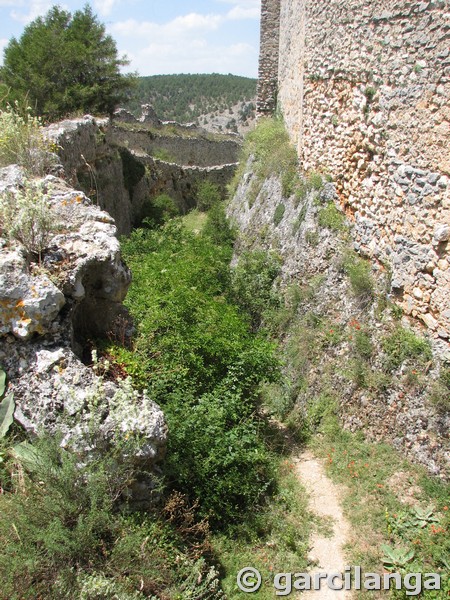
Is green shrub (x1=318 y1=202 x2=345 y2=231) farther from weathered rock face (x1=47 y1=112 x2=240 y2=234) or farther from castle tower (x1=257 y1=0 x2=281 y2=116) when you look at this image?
castle tower (x1=257 y1=0 x2=281 y2=116)

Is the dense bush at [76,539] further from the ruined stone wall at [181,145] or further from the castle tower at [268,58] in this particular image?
the ruined stone wall at [181,145]

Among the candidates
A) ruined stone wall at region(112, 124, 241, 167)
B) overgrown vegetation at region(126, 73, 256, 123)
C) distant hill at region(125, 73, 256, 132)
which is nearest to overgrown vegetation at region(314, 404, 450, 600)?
ruined stone wall at region(112, 124, 241, 167)

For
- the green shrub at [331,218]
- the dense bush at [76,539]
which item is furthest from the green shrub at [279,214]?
the dense bush at [76,539]

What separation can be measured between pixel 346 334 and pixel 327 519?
2663mm

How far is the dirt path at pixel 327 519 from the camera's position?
4543 millimetres

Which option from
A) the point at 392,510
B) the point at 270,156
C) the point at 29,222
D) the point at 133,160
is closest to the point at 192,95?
the point at 133,160

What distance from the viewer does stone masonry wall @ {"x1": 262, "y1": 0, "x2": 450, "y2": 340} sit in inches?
212

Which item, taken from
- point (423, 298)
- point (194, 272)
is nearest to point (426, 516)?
point (423, 298)

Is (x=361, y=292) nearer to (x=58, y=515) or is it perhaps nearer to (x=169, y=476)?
(x=169, y=476)

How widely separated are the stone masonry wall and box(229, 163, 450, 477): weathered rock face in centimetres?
44

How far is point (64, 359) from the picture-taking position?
3.55 metres

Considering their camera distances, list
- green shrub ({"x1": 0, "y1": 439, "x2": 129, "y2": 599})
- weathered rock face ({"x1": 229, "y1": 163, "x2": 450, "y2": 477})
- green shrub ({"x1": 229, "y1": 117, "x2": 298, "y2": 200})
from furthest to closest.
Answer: green shrub ({"x1": 229, "y1": 117, "x2": 298, "y2": 200}), weathered rock face ({"x1": 229, "y1": 163, "x2": 450, "y2": 477}), green shrub ({"x1": 0, "y1": 439, "x2": 129, "y2": 599})
